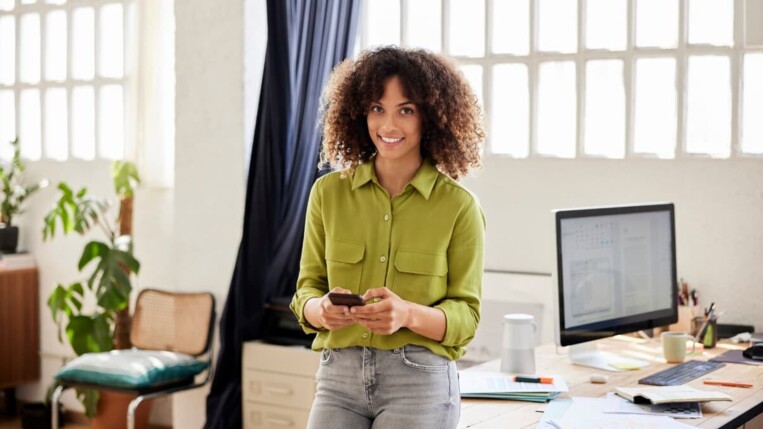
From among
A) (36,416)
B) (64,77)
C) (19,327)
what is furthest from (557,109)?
(19,327)

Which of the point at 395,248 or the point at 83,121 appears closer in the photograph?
the point at 395,248

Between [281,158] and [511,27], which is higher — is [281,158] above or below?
below

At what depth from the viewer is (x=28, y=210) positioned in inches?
229

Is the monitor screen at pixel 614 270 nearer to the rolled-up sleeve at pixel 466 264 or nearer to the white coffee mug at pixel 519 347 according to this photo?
the white coffee mug at pixel 519 347

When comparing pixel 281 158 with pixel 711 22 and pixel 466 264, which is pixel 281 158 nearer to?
pixel 711 22

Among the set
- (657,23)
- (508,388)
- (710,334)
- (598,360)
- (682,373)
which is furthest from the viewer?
(657,23)

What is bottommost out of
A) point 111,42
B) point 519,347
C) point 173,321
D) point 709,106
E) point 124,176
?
point 173,321

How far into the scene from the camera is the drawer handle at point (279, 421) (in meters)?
4.26

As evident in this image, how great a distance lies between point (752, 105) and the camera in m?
3.77

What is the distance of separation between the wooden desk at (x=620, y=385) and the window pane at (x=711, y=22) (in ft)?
3.64

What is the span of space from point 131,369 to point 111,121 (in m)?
1.66

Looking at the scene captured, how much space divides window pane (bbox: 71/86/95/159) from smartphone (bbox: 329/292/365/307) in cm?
384

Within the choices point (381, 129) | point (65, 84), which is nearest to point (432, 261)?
point (381, 129)

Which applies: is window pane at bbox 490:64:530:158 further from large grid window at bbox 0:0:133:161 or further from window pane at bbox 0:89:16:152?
window pane at bbox 0:89:16:152
